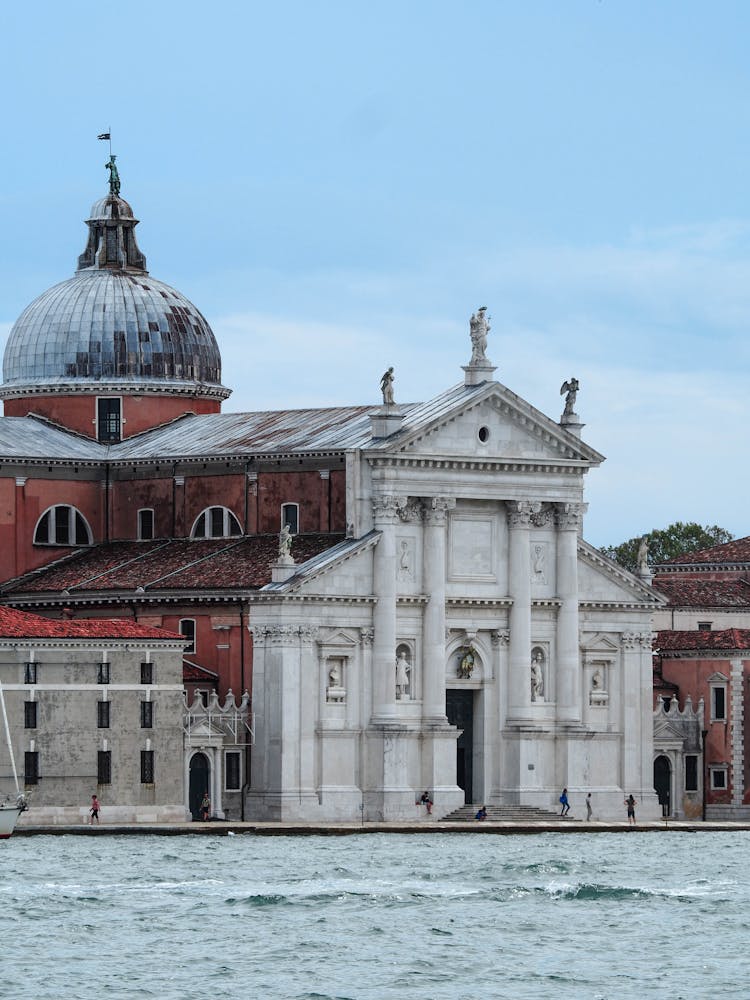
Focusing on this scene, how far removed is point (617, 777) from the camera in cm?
9775

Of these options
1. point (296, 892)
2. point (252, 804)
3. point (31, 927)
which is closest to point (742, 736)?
point (252, 804)

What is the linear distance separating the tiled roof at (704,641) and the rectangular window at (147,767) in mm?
20432

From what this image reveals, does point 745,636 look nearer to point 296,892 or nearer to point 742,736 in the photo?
point 742,736

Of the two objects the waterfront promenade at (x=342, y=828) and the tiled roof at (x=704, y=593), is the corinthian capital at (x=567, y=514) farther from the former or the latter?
the tiled roof at (x=704, y=593)

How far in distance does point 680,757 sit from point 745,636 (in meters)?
4.17

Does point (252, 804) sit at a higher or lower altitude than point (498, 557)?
lower

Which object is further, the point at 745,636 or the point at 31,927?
the point at 745,636

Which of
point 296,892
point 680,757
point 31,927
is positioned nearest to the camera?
point 31,927

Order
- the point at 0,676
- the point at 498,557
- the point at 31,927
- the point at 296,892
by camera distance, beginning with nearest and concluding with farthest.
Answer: the point at 31,927 < the point at 296,892 < the point at 0,676 < the point at 498,557

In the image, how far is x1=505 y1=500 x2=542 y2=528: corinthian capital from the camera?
9488 cm

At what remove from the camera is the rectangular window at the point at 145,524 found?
100188 millimetres

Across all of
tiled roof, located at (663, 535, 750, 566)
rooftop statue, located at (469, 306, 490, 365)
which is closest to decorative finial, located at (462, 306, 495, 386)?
rooftop statue, located at (469, 306, 490, 365)

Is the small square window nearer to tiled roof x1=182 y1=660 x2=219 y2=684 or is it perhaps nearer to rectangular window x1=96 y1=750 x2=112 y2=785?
rectangular window x1=96 y1=750 x2=112 y2=785

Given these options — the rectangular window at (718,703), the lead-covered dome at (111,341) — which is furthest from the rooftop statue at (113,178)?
the rectangular window at (718,703)
